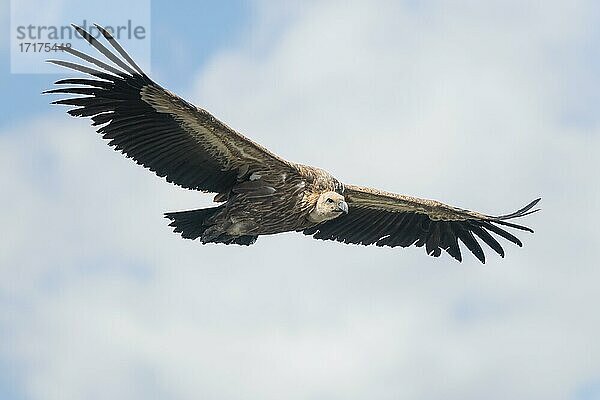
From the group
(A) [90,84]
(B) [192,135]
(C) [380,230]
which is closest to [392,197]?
(C) [380,230]

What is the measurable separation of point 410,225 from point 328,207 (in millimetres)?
2910

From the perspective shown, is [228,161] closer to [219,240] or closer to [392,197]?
[219,240]

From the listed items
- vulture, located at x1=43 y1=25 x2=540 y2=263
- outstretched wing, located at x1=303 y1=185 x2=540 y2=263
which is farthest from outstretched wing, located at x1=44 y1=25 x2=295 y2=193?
outstretched wing, located at x1=303 y1=185 x2=540 y2=263

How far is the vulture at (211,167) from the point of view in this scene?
15328 millimetres

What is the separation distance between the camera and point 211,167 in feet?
54.3

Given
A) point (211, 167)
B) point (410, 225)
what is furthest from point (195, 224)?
point (410, 225)

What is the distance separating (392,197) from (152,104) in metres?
4.09

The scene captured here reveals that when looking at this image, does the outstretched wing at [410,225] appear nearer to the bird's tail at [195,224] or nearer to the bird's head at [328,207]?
the bird's head at [328,207]

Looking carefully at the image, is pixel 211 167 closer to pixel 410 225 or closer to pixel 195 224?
pixel 195 224

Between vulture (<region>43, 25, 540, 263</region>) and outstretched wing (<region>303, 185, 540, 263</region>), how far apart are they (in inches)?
1.4

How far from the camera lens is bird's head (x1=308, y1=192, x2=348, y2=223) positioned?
1641cm

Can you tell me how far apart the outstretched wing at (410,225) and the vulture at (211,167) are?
34mm

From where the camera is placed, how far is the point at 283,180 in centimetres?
1645

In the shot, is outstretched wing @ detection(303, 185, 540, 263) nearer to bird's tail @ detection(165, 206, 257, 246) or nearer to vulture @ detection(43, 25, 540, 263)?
vulture @ detection(43, 25, 540, 263)
